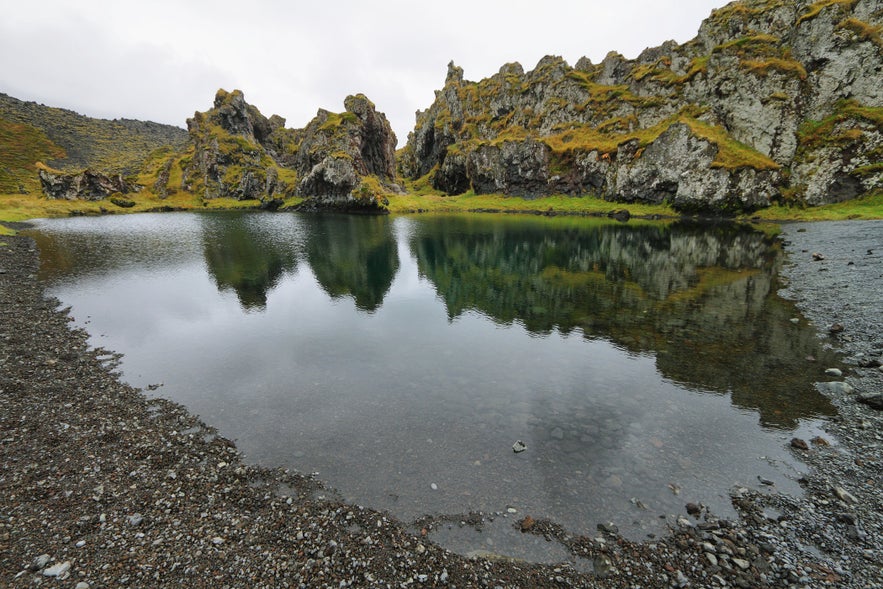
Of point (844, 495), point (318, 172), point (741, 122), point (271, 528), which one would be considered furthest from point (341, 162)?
point (844, 495)

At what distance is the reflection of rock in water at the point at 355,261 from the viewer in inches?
1752

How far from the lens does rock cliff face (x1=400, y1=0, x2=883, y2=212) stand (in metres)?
102

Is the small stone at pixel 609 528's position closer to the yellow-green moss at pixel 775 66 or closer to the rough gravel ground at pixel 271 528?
the rough gravel ground at pixel 271 528

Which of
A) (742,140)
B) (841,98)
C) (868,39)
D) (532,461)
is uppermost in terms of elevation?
(868,39)

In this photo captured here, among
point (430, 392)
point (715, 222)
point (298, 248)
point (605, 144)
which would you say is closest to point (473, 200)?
point (605, 144)

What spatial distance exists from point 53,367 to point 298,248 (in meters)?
52.1

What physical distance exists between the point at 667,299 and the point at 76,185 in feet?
729

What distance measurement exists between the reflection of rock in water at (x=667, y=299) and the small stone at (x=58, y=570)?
2743 centimetres

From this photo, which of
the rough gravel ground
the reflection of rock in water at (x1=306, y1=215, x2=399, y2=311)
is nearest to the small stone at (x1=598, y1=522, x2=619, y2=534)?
the rough gravel ground

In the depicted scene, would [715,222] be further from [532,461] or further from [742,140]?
[532,461]

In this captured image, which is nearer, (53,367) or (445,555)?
(445,555)

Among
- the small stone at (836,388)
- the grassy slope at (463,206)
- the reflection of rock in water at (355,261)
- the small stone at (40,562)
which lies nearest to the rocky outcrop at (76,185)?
the grassy slope at (463,206)

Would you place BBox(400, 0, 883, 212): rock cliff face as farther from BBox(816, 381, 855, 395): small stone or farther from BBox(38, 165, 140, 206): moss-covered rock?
BBox(38, 165, 140, 206): moss-covered rock

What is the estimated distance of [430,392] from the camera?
21.2 m
